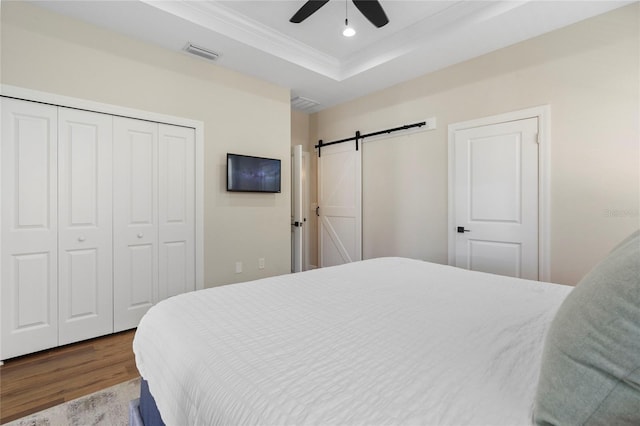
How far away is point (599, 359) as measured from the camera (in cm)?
53

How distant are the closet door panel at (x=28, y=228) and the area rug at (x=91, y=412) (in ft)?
3.34

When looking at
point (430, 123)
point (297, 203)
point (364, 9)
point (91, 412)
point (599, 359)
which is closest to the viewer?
point (599, 359)

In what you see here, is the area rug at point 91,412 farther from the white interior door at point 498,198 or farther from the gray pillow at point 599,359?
the white interior door at point 498,198

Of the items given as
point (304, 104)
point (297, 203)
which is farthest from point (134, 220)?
point (304, 104)

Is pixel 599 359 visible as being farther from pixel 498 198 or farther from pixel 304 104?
pixel 304 104

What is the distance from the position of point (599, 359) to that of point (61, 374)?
293 centimetres

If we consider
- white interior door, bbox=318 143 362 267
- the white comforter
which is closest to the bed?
the white comforter

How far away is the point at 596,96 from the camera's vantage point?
255 cm

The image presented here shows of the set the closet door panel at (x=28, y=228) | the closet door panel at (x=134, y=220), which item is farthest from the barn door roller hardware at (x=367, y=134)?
the closet door panel at (x=28, y=228)

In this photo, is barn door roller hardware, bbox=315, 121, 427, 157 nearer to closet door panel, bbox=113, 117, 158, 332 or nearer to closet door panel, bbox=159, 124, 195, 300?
closet door panel, bbox=159, 124, 195, 300

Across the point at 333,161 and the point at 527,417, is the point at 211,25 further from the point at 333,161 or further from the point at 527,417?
the point at 527,417

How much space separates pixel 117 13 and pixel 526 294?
11.7ft

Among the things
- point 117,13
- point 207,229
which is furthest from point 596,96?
point 117,13

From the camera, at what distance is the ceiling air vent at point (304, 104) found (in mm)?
4492
